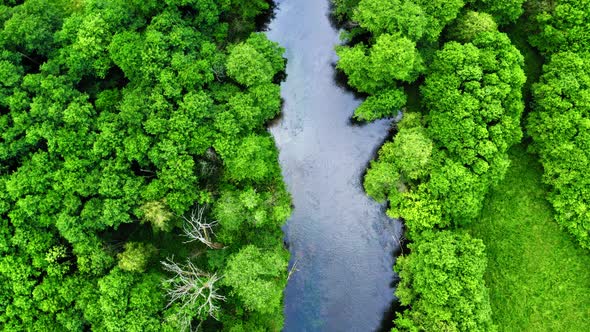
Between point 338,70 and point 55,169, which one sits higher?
point 338,70

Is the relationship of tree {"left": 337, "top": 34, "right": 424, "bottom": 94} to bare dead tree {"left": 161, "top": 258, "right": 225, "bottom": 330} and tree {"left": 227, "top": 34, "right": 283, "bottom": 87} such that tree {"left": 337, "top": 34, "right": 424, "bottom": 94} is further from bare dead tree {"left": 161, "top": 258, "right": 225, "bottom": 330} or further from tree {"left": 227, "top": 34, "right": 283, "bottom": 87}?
bare dead tree {"left": 161, "top": 258, "right": 225, "bottom": 330}

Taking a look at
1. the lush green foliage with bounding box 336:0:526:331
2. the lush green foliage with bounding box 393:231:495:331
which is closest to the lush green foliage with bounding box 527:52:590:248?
the lush green foliage with bounding box 336:0:526:331

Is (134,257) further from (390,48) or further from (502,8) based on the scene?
(502,8)

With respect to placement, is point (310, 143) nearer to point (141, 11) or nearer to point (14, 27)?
point (141, 11)

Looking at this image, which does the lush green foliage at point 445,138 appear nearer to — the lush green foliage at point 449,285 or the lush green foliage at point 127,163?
the lush green foliage at point 449,285

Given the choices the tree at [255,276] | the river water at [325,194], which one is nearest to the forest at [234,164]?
the tree at [255,276]

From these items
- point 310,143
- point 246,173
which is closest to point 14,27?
point 246,173
